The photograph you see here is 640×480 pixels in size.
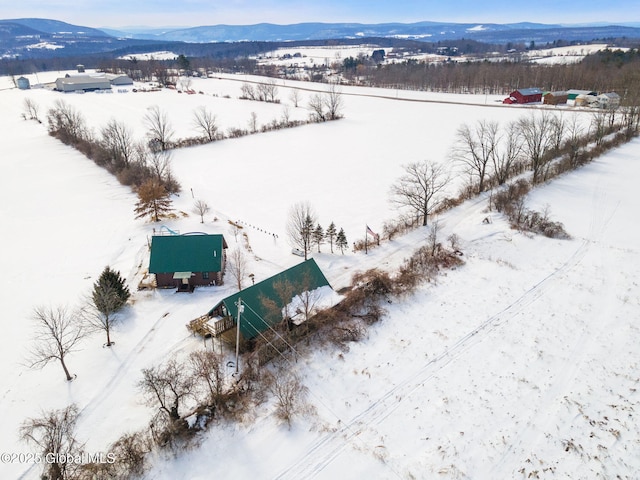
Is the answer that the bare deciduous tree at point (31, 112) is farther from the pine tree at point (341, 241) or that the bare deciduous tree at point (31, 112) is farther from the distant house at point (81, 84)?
the pine tree at point (341, 241)

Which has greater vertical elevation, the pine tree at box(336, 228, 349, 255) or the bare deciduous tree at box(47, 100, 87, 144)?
the bare deciduous tree at box(47, 100, 87, 144)

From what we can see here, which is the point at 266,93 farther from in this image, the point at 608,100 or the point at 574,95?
the point at 608,100

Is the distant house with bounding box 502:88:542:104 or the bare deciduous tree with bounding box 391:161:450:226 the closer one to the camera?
the bare deciduous tree with bounding box 391:161:450:226

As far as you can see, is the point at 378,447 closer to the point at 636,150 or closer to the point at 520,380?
the point at 520,380

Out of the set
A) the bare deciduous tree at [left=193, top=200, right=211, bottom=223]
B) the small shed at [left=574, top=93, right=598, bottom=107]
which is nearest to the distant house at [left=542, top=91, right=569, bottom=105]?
the small shed at [left=574, top=93, right=598, bottom=107]

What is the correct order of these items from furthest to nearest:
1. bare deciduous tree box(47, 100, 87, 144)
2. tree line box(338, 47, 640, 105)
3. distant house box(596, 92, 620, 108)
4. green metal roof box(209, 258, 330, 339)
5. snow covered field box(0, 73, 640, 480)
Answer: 1. tree line box(338, 47, 640, 105)
2. distant house box(596, 92, 620, 108)
3. bare deciduous tree box(47, 100, 87, 144)
4. green metal roof box(209, 258, 330, 339)
5. snow covered field box(0, 73, 640, 480)

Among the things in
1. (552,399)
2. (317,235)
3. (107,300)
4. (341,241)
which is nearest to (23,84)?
(317,235)

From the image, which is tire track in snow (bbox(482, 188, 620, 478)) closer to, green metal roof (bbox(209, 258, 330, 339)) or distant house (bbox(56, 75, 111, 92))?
green metal roof (bbox(209, 258, 330, 339))
